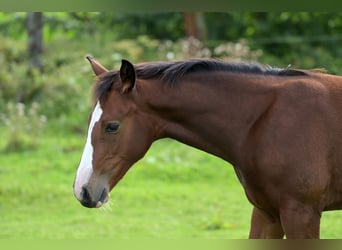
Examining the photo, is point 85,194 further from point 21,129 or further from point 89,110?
point 89,110

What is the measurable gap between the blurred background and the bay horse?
983 millimetres

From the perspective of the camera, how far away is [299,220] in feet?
11.9

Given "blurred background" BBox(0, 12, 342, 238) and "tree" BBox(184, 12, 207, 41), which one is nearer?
"blurred background" BBox(0, 12, 342, 238)

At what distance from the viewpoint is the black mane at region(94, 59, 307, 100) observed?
3785mm

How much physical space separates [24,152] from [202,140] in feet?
21.5

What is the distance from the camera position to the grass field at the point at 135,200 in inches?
276

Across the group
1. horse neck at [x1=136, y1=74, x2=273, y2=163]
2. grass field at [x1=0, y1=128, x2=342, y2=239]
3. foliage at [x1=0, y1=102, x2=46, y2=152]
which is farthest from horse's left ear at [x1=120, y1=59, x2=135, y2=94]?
foliage at [x1=0, y1=102, x2=46, y2=152]

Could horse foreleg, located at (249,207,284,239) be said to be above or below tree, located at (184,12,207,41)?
above

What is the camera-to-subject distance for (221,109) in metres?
3.87

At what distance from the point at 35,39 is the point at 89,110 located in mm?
1895

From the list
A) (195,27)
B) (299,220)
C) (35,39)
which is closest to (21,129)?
(35,39)

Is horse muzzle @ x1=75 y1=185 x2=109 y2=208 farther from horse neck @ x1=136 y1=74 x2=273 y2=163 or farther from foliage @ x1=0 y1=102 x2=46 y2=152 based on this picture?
foliage @ x1=0 y1=102 x2=46 y2=152

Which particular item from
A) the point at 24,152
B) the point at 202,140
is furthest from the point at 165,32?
the point at 202,140

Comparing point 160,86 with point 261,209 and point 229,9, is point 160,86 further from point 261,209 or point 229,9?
point 229,9
